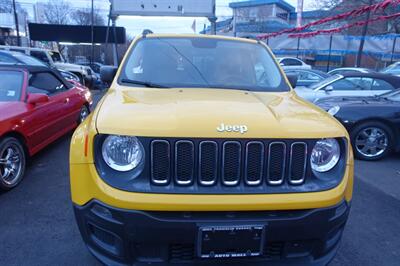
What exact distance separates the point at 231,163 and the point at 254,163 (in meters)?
0.15

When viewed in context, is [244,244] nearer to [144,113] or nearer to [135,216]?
[135,216]

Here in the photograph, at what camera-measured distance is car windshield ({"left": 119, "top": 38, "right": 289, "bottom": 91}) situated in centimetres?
334

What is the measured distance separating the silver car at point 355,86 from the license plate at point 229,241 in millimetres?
7408

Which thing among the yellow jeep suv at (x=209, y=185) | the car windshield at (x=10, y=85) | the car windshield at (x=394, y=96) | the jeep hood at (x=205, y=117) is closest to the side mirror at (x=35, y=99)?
the car windshield at (x=10, y=85)

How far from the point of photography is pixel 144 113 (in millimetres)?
2268

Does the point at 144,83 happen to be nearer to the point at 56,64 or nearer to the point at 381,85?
the point at 381,85

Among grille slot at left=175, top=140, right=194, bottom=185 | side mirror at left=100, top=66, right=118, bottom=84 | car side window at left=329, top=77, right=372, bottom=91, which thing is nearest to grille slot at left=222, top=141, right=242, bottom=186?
grille slot at left=175, top=140, right=194, bottom=185

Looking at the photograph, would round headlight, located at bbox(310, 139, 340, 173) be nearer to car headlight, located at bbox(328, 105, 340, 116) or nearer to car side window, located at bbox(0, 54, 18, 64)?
car headlight, located at bbox(328, 105, 340, 116)

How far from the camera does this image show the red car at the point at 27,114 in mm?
4305

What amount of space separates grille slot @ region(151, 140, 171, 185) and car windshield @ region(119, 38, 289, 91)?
1.19 meters

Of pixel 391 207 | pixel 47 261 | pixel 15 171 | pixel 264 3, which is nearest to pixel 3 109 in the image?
pixel 15 171

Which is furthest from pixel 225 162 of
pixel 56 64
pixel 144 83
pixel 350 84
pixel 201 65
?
pixel 56 64

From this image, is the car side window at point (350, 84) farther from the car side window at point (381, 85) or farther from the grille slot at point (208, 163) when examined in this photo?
the grille slot at point (208, 163)

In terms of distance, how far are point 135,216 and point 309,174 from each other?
1.15 metres
